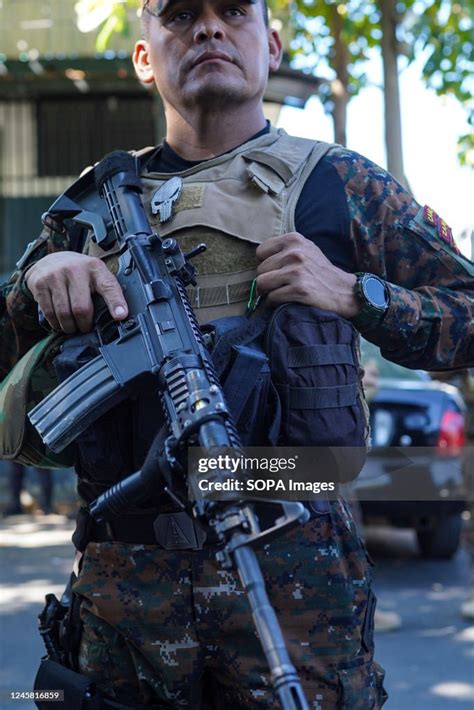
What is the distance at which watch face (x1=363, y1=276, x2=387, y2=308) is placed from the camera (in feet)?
6.28

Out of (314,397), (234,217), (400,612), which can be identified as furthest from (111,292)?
(400,612)

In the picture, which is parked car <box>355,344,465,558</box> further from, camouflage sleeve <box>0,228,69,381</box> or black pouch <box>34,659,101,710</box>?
black pouch <box>34,659,101,710</box>

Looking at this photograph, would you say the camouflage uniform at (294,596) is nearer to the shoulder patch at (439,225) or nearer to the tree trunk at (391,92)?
the shoulder patch at (439,225)

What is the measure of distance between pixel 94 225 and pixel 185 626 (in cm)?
78

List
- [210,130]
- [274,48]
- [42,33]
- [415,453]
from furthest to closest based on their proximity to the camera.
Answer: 1. [42,33]
2. [415,453]
3. [274,48]
4. [210,130]

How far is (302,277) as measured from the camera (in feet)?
6.11

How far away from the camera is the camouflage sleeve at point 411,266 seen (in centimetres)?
198

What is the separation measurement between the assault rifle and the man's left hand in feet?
0.44

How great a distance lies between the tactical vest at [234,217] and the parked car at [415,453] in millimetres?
4684

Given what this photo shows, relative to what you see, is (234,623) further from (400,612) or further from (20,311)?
(400,612)

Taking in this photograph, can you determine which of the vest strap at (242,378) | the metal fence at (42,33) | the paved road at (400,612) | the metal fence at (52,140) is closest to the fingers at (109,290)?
the vest strap at (242,378)

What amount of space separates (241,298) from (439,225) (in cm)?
42

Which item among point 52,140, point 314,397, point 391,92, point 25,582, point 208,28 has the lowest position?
point 314,397

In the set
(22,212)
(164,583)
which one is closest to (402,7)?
(22,212)
